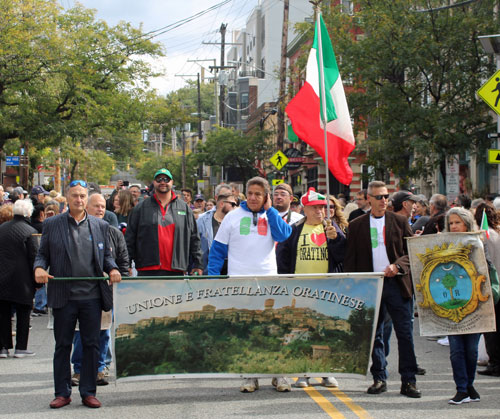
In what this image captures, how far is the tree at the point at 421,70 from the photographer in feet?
74.4

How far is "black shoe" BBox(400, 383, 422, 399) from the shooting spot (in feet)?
26.0

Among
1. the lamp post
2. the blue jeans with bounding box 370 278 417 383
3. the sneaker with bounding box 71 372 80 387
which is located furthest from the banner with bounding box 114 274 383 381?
the lamp post

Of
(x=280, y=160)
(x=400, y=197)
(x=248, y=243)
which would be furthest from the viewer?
(x=280, y=160)

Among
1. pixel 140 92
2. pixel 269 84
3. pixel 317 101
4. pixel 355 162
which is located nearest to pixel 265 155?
pixel 355 162

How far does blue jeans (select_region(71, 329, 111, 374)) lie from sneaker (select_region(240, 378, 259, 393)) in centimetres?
161

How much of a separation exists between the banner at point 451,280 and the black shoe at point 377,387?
69cm

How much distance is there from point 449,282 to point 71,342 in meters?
3.61

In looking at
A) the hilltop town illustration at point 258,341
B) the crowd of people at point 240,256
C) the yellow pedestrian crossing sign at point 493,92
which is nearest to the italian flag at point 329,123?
the crowd of people at point 240,256

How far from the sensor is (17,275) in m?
10.6

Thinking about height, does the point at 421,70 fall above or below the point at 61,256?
above

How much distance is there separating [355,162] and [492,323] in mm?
34316

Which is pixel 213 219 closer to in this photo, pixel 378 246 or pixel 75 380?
pixel 75 380

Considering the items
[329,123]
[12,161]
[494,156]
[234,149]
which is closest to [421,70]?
[494,156]

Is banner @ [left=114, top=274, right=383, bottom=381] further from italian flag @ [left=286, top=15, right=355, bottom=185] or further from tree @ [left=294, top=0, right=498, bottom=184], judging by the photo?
tree @ [left=294, top=0, right=498, bottom=184]
